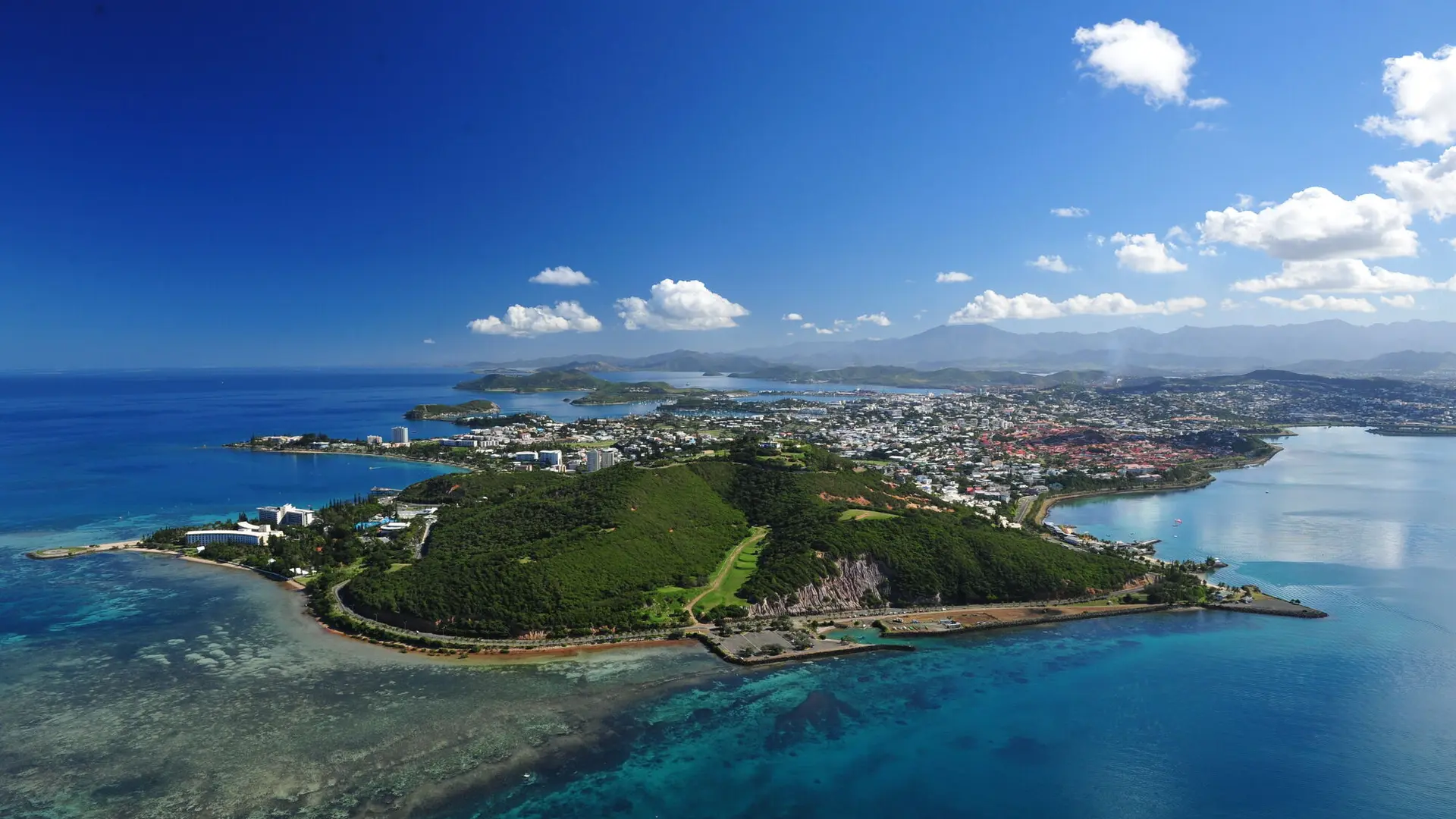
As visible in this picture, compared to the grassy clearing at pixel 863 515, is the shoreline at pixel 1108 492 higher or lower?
lower

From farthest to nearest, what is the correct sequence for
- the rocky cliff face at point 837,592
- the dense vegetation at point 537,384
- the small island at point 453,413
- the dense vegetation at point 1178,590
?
the dense vegetation at point 537,384 < the small island at point 453,413 < the dense vegetation at point 1178,590 < the rocky cliff face at point 837,592

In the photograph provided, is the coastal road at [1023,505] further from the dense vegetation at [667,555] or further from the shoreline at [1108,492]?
the dense vegetation at [667,555]

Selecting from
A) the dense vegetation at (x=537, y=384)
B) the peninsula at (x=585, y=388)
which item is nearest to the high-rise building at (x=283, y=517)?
the peninsula at (x=585, y=388)

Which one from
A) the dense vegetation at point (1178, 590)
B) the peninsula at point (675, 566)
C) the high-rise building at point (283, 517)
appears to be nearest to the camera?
the peninsula at point (675, 566)

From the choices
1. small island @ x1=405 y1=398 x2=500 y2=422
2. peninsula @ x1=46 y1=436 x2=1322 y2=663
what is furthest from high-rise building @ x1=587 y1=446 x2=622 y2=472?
small island @ x1=405 y1=398 x2=500 y2=422

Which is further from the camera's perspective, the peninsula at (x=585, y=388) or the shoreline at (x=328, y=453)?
the peninsula at (x=585, y=388)

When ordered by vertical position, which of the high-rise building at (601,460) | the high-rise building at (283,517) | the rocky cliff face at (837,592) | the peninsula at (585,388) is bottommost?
the rocky cliff face at (837,592)
